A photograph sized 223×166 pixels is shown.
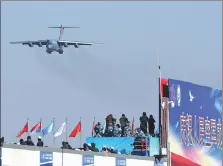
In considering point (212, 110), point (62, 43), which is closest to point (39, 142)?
point (212, 110)

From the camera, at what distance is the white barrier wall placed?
46.5m

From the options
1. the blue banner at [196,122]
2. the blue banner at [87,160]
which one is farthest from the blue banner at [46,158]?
the blue banner at [196,122]

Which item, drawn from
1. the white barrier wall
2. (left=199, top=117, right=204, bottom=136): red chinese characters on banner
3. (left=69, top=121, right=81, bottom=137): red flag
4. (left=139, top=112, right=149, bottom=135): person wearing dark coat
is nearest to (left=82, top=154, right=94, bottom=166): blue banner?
the white barrier wall

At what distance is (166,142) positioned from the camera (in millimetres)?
59594

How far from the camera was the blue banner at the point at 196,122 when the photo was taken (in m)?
60.8

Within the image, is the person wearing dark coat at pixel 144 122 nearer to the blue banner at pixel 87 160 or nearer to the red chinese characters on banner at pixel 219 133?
the red chinese characters on banner at pixel 219 133

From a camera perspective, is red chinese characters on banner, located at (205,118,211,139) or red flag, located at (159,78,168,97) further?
red chinese characters on banner, located at (205,118,211,139)

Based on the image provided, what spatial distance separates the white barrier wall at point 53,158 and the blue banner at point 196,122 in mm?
6555

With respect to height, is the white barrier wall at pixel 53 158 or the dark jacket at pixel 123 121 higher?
the dark jacket at pixel 123 121

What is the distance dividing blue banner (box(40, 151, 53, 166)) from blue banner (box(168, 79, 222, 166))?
42.3 ft

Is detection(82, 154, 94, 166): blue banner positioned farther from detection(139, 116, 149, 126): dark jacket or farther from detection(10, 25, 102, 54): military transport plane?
detection(10, 25, 102, 54): military transport plane

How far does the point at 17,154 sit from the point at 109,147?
40.3 feet

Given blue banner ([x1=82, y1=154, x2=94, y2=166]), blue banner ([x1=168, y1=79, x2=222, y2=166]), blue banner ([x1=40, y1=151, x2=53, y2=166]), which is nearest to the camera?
blue banner ([x1=40, y1=151, x2=53, y2=166])

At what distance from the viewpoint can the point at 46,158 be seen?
159ft
